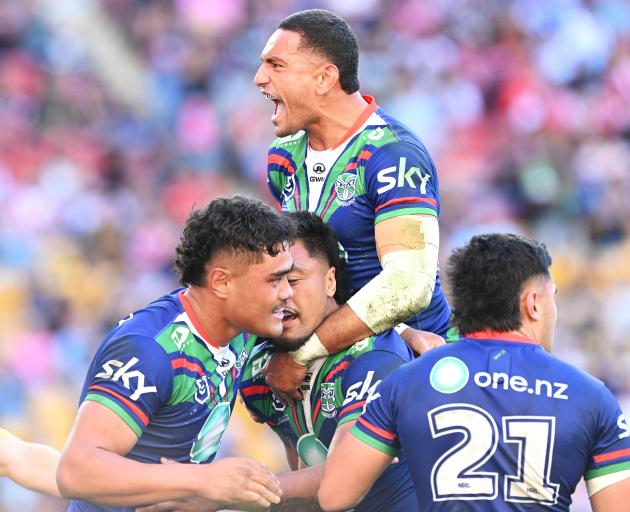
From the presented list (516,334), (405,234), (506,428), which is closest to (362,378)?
(405,234)

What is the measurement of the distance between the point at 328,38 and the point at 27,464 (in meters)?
2.56

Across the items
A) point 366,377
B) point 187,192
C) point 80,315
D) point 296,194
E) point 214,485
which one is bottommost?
point 214,485

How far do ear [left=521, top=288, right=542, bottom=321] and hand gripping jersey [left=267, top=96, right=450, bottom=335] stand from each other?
969 millimetres

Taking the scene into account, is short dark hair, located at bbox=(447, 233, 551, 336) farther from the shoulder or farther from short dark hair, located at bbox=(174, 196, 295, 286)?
the shoulder

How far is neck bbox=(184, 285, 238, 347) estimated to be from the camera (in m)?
5.45

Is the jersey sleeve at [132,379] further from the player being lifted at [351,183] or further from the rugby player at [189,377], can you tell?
the player being lifted at [351,183]

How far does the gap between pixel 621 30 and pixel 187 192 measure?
4906mm

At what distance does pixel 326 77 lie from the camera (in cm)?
600

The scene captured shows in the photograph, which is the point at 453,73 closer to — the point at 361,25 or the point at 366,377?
the point at 361,25

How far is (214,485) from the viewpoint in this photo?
16.4 ft

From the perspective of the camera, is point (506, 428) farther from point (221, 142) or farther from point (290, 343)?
point (221, 142)

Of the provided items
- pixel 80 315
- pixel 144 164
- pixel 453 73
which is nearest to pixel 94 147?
pixel 144 164

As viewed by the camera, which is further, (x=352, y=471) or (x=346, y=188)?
(x=346, y=188)

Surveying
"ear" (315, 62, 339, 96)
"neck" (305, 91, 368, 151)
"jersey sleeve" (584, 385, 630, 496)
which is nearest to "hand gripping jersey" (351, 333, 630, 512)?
"jersey sleeve" (584, 385, 630, 496)
